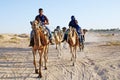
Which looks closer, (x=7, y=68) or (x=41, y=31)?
(x=41, y=31)

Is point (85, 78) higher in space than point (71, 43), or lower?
lower

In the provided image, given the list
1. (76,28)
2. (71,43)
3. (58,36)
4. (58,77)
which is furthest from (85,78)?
(58,36)

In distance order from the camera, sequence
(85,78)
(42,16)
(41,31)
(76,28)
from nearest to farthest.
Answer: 1. (85,78)
2. (41,31)
3. (42,16)
4. (76,28)

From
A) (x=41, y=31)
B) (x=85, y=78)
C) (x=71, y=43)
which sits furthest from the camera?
(x=71, y=43)

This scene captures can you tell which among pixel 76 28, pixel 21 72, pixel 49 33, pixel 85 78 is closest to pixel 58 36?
pixel 76 28

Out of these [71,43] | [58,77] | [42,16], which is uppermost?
[42,16]

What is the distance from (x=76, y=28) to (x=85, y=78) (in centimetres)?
772

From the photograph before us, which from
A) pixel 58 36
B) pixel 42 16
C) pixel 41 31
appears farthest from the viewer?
pixel 58 36

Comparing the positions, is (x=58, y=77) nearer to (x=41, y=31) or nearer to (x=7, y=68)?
(x=41, y=31)

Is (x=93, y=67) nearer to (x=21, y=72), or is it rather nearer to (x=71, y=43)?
(x=71, y=43)

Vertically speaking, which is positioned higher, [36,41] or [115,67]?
[36,41]

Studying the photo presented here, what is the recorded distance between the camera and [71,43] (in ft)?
67.1

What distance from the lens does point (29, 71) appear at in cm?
1661

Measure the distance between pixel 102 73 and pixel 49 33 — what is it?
4050 mm
